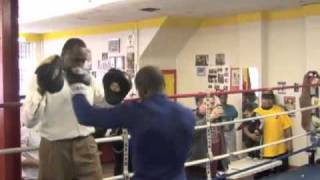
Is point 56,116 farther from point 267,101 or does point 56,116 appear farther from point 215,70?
point 215,70

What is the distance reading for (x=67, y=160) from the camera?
232 centimetres

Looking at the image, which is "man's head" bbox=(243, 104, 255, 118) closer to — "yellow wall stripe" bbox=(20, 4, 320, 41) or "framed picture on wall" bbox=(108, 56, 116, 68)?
"yellow wall stripe" bbox=(20, 4, 320, 41)

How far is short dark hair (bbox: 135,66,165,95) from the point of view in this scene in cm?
204

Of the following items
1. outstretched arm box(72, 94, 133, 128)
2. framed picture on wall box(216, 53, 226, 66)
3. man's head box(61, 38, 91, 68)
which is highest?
framed picture on wall box(216, 53, 226, 66)

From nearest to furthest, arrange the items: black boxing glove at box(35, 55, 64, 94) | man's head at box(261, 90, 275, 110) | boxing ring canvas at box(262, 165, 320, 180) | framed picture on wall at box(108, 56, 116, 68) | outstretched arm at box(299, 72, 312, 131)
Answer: black boxing glove at box(35, 55, 64, 94) → boxing ring canvas at box(262, 165, 320, 180) → outstretched arm at box(299, 72, 312, 131) → man's head at box(261, 90, 275, 110) → framed picture on wall at box(108, 56, 116, 68)

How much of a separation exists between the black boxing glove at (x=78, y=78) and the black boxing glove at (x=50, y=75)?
44mm

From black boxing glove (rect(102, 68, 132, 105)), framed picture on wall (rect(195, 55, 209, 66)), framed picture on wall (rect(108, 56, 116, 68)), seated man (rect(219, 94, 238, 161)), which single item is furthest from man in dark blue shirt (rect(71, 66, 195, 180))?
framed picture on wall (rect(108, 56, 116, 68))

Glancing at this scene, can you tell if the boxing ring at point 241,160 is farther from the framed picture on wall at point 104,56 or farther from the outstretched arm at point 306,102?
the framed picture on wall at point 104,56

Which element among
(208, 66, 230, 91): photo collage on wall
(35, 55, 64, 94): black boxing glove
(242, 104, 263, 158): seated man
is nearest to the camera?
(35, 55, 64, 94): black boxing glove

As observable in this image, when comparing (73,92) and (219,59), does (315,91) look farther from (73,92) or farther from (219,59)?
(73,92)

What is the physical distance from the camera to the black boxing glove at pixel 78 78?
2195 mm

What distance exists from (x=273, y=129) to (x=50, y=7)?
440cm

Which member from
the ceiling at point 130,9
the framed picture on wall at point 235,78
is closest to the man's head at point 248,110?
the framed picture on wall at point 235,78

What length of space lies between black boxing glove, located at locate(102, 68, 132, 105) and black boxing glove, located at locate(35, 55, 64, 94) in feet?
0.76
